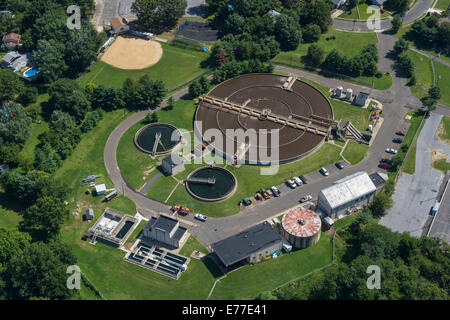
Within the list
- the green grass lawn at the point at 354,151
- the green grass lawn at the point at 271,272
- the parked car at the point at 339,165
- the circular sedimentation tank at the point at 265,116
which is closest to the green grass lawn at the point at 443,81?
the green grass lawn at the point at 354,151

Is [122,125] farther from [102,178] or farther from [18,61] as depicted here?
[18,61]

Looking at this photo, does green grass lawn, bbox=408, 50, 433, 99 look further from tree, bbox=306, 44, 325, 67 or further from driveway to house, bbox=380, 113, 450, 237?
tree, bbox=306, 44, 325, 67

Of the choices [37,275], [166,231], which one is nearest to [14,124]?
[37,275]

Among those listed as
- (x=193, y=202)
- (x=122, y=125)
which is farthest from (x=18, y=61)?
(x=193, y=202)

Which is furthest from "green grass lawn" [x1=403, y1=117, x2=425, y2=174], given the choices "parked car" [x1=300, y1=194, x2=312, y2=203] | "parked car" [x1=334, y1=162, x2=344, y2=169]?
"parked car" [x1=300, y1=194, x2=312, y2=203]

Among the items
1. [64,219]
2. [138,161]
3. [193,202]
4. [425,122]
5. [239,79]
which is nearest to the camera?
[64,219]

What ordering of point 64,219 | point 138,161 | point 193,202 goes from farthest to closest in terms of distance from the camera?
point 138,161
point 193,202
point 64,219

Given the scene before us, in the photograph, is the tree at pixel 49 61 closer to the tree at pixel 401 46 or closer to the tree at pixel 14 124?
the tree at pixel 14 124
